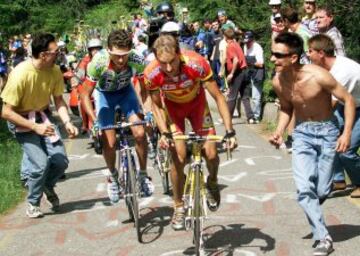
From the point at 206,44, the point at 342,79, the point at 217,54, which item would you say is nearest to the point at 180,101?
the point at 342,79

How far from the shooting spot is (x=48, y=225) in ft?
26.4

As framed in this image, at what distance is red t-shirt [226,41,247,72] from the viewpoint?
A: 14.1 m

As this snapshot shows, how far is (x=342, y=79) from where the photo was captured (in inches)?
289

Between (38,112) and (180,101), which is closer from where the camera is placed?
(180,101)

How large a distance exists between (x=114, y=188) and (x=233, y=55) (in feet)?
22.2

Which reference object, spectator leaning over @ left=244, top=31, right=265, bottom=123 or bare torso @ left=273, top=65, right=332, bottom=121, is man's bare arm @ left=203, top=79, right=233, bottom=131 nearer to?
bare torso @ left=273, top=65, right=332, bottom=121

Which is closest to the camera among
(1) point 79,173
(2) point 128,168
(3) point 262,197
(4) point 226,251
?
(4) point 226,251

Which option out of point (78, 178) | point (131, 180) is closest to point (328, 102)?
point (131, 180)

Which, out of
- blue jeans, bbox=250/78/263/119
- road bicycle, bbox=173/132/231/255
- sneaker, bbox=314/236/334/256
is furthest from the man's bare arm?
blue jeans, bbox=250/78/263/119

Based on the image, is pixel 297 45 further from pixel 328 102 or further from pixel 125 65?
→ pixel 125 65

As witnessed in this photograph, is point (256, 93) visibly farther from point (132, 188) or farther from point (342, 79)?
point (132, 188)

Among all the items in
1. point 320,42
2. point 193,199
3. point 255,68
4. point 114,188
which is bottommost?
point 255,68

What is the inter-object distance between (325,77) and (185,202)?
1668mm

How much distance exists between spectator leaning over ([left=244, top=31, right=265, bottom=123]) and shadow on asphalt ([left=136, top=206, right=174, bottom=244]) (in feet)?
22.0
